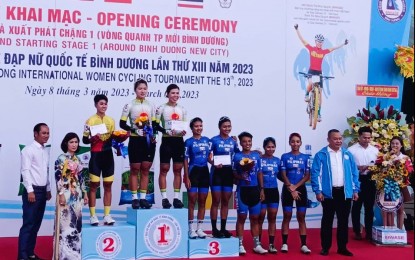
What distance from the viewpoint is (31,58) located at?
7.65 meters

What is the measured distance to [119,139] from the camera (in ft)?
21.2

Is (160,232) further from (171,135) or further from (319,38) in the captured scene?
(319,38)

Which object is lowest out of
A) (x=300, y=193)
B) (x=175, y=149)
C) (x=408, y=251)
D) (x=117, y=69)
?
(x=408, y=251)

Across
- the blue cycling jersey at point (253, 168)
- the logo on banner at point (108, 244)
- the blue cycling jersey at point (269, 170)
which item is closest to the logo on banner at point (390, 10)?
the blue cycling jersey at point (269, 170)

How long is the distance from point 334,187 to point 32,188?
3.33 meters

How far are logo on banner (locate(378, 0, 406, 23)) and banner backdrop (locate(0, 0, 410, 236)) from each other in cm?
31

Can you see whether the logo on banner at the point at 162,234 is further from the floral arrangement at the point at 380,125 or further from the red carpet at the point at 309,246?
the floral arrangement at the point at 380,125

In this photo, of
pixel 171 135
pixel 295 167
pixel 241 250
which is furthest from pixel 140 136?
pixel 295 167

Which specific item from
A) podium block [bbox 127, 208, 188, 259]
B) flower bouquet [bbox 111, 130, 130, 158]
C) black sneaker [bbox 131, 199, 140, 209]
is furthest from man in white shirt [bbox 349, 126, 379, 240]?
flower bouquet [bbox 111, 130, 130, 158]

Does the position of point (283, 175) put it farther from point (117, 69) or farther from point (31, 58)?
point (31, 58)

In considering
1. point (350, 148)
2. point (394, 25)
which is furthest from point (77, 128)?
point (394, 25)

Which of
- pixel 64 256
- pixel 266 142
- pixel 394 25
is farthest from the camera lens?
pixel 394 25

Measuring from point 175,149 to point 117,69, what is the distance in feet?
5.70

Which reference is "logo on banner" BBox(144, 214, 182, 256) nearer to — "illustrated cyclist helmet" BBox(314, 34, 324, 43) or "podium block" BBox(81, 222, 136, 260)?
"podium block" BBox(81, 222, 136, 260)
